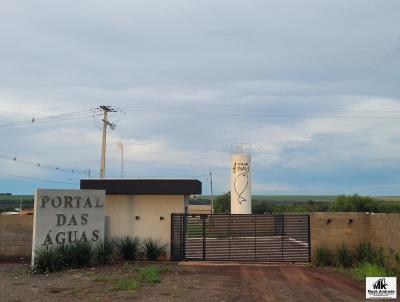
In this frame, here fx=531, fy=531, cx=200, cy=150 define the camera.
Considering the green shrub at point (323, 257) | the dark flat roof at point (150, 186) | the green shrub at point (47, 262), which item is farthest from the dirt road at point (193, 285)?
the dark flat roof at point (150, 186)

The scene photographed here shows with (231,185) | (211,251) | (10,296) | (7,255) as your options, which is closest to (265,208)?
(231,185)

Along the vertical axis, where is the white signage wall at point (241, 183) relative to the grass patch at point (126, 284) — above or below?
above

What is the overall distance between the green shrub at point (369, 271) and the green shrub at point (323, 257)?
1.71 m

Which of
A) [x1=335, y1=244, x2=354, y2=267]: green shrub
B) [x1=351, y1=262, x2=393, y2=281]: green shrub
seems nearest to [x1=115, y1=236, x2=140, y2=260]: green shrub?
[x1=335, y1=244, x2=354, y2=267]: green shrub

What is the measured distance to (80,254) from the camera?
19.3 meters

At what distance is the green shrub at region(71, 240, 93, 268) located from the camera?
1914 cm

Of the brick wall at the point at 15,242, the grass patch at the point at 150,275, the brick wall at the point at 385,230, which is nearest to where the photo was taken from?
the grass patch at the point at 150,275

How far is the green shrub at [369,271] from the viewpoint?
17.4 meters

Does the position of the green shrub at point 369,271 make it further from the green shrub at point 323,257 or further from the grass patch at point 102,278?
the grass patch at point 102,278

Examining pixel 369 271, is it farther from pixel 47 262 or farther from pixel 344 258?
pixel 47 262

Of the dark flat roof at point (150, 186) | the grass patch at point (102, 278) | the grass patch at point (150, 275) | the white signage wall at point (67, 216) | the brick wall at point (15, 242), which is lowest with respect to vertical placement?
the grass patch at point (102, 278)

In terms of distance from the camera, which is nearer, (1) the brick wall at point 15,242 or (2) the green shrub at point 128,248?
(1) the brick wall at point 15,242

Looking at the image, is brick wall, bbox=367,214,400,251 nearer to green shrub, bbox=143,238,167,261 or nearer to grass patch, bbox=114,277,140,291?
green shrub, bbox=143,238,167,261

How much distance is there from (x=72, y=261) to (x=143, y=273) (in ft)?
10.9
